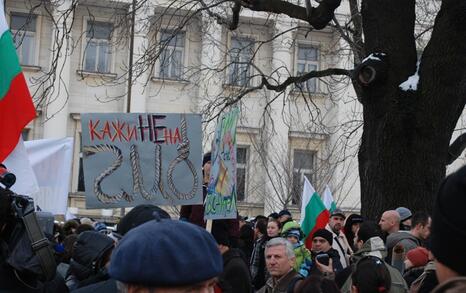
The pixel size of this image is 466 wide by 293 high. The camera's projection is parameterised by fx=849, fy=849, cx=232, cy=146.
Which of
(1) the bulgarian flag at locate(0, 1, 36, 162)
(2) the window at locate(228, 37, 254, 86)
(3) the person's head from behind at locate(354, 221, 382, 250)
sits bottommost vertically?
(3) the person's head from behind at locate(354, 221, 382, 250)

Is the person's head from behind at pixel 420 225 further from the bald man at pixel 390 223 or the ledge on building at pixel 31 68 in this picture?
the ledge on building at pixel 31 68

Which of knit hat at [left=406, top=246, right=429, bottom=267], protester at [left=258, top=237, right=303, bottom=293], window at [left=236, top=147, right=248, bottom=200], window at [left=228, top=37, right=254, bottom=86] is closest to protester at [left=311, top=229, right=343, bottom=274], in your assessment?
protester at [left=258, top=237, right=303, bottom=293]

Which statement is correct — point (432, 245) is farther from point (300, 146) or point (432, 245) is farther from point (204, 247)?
point (300, 146)

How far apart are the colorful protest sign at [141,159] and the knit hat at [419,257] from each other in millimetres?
1721

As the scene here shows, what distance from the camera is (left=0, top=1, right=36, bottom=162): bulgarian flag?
18.1 ft

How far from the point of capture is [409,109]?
10.1m

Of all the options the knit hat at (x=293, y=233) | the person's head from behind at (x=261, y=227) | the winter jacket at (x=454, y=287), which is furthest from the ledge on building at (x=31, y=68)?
the winter jacket at (x=454, y=287)

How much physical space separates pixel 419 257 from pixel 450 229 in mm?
3773

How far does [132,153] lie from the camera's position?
22.1ft

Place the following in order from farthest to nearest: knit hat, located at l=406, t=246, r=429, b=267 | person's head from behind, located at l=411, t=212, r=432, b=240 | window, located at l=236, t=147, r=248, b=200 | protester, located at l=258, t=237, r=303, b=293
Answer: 1. window, located at l=236, t=147, r=248, b=200
2. person's head from behind, located at l=411, t=212, r=432, b=240
3. protester, located at l=258, t=237, r=303, b=293
4. knit hat, located at l=406, t=246, r=429, b=267

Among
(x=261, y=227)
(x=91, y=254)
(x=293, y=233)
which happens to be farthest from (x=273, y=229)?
(x=91, y=254)

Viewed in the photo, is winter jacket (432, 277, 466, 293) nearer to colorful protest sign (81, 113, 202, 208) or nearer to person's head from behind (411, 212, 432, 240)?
colorful protest sign (81, 113, 202, 208)

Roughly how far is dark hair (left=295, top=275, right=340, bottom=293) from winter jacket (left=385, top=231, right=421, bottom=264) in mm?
1684

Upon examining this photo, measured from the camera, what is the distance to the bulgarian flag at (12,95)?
550 centimetres
